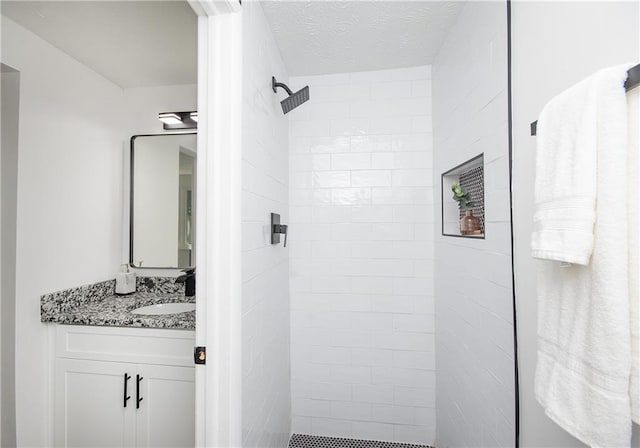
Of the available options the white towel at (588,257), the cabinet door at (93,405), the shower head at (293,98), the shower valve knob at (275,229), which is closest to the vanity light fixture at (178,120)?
the shower head at (293,98)

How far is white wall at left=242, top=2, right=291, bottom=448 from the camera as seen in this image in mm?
1201

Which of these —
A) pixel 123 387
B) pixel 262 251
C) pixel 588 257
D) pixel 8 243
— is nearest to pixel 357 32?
pixel 262 251

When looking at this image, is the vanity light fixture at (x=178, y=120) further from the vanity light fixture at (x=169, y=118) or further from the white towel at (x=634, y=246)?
→ the white towel at (x=634, y=246)

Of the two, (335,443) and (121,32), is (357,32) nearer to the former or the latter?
(121,32)

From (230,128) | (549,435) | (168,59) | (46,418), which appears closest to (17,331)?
(46,418)

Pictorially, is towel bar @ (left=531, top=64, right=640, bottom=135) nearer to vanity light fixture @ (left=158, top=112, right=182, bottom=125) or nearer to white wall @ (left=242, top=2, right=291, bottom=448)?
white wall @ (left=242, top=2, right=291, bottom=448)

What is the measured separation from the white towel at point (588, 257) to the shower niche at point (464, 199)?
67cm

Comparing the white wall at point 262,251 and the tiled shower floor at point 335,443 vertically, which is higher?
the white wall at point 262,251

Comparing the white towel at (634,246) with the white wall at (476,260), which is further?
the white wall at (476,260)

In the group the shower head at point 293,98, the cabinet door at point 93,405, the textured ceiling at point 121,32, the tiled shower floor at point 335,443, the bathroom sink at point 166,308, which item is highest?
the textured ceiling at point 121,32

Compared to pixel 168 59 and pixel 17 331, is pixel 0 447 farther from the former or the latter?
pixel 168 59

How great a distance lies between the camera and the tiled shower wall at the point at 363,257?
1952 millimetres

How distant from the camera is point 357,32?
160 centimetres

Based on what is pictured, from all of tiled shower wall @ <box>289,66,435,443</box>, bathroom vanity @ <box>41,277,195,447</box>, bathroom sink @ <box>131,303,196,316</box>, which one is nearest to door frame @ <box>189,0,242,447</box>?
bathroom vanity @ <box>41,277,195,447</box>
